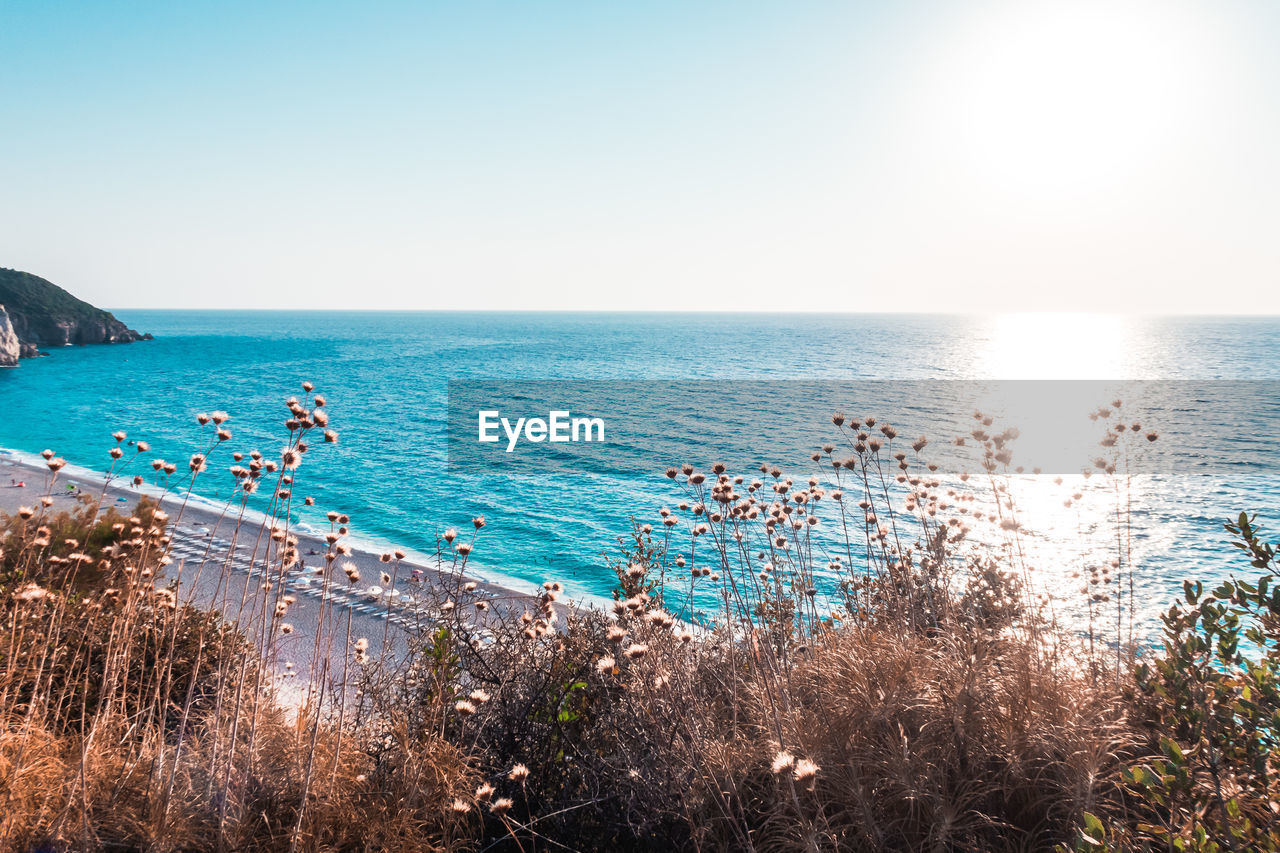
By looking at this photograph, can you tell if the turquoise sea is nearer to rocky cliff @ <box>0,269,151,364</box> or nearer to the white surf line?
rocky cliff @ <box>0,269,151,364</box>

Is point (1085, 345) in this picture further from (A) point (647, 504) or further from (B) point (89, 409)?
(B) point (89, 409)

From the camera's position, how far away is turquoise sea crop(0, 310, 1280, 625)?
82.1 ft

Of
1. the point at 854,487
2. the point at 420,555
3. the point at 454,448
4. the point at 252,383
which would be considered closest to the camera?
the point at 420,555

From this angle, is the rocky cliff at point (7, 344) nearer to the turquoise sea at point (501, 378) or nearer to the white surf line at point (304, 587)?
the turquoise sea at point (501, 378)

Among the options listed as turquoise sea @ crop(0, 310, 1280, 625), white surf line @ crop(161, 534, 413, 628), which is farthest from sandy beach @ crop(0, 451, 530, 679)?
turquoise sea @ crop(0, 310, 1280, 625)

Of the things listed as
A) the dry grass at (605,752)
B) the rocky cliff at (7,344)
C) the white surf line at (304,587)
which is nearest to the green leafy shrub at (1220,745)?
the dry grass at (605,752)

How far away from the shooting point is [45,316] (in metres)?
108

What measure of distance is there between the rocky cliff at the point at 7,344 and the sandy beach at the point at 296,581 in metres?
69.7

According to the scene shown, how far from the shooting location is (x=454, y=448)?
153ft

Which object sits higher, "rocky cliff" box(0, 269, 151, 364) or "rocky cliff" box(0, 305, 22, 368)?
"rocky cliff" box(0, 269, 151, 364)

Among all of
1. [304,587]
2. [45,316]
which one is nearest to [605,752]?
[304,587]

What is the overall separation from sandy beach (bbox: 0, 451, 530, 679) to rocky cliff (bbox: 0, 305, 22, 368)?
69675 millimetres

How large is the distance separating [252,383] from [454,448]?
155ft

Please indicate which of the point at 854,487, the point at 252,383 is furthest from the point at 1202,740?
the point at 252,383
